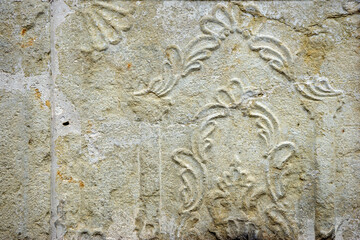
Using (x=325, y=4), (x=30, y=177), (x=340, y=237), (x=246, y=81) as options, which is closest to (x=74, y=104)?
(x=30, y=177)

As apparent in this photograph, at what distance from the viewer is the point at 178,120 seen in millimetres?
1591

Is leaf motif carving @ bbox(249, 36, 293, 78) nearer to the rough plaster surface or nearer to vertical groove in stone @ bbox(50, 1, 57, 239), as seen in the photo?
the rough plaster surface

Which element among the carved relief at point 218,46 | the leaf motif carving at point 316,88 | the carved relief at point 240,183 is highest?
the carved relief at point 218,46

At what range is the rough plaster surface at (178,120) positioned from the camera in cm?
155

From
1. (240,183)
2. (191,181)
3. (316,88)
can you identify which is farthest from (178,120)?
(316,88)

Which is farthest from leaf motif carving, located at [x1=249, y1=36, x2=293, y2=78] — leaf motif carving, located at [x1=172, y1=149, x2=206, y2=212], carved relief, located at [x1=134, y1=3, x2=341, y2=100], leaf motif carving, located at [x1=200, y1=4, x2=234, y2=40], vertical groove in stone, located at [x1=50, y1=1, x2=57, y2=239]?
vertical groove in stone, located at [x1=50, y1=1, x2=57, y2=239]

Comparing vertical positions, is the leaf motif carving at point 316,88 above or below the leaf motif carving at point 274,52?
below

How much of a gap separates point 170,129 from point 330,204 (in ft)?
2.71

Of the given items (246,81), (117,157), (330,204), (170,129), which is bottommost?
(330,204)

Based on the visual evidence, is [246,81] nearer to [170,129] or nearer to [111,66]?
[170,129]

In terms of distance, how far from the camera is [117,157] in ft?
5.27

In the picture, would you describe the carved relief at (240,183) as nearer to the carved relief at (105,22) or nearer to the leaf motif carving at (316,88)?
the leaf motif carving at (316,88)

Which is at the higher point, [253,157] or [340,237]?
[253,157]

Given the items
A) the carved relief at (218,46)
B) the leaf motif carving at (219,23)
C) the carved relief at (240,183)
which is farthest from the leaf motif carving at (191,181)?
the leaf motif carving at (219,23)
